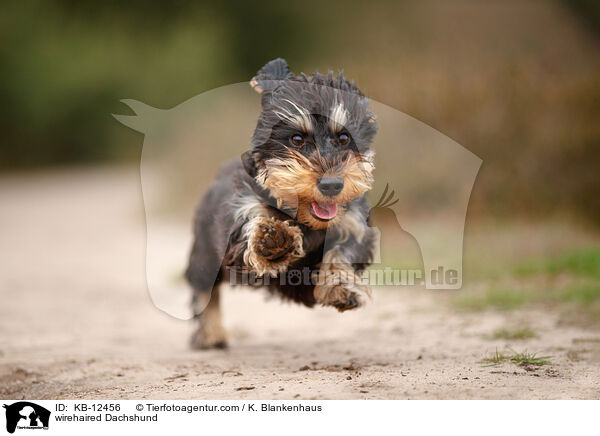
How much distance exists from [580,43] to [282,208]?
5.54 meters

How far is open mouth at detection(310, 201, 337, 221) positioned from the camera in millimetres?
3740

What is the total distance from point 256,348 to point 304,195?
1.82 m

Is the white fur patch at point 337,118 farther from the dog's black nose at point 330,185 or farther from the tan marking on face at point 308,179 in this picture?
the dog's black nose at point 330,185

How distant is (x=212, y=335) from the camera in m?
5.20

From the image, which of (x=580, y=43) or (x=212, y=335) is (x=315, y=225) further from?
(x=580, y=43)

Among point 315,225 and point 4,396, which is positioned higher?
point 315,225

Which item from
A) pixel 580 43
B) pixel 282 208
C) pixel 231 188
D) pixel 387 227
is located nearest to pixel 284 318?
pixel 387 227

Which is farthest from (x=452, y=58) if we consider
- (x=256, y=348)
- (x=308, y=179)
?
(x=308, y=179)

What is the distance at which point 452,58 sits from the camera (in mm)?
9703
